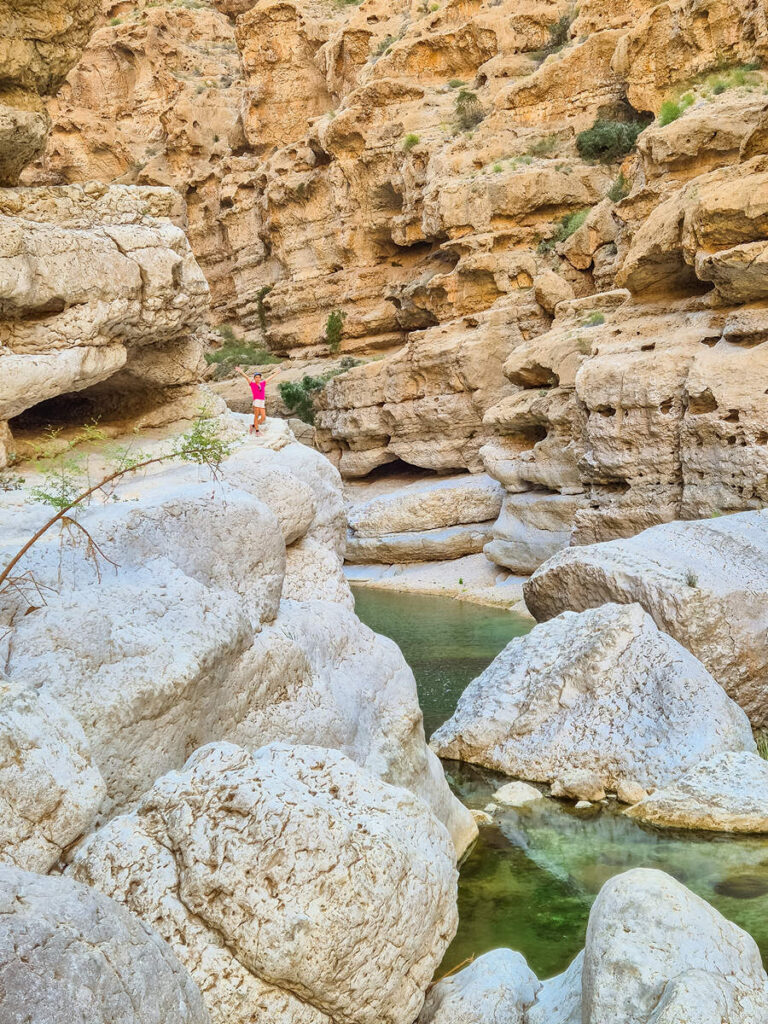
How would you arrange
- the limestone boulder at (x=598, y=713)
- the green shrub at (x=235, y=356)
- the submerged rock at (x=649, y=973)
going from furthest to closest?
the green shrub at (x=235, y=356) → the limestone boulder at (x=598, y=713) → the submerged rock at (x=649, y=973)

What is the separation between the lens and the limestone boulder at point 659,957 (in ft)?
14.9

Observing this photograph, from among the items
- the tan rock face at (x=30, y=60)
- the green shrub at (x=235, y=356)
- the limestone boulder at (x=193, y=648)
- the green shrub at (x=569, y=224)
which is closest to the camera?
the limestone boulder at (x=193, y=648)

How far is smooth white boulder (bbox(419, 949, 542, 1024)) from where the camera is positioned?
203 inches

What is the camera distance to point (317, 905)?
465 cm

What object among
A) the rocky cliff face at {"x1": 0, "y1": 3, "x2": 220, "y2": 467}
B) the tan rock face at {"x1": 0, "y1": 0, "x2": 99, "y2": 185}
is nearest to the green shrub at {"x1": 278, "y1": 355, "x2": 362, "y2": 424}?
the rocky cliff face at {"x1": 0, "y1": 3, "x2": 220, "y2": 467}

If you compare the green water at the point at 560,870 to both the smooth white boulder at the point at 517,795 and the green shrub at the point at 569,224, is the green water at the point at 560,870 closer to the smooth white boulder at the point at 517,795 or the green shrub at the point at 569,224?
the smooth white boulder at the point at 517,795

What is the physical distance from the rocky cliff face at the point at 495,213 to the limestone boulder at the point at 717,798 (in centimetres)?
821

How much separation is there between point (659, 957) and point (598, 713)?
5.85m

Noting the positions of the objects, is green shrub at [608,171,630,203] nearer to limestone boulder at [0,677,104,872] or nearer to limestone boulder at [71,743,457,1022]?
limestone boulder at [71,743,457,1022]

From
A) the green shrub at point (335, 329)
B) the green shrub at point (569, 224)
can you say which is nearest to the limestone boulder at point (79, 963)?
the green shrub at point (569, 224)

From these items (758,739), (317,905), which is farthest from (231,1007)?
(758,739)

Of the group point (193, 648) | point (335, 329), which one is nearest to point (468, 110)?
point (335, 329)

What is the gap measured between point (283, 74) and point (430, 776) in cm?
4217

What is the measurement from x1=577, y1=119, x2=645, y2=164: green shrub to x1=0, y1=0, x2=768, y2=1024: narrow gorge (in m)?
0.14
